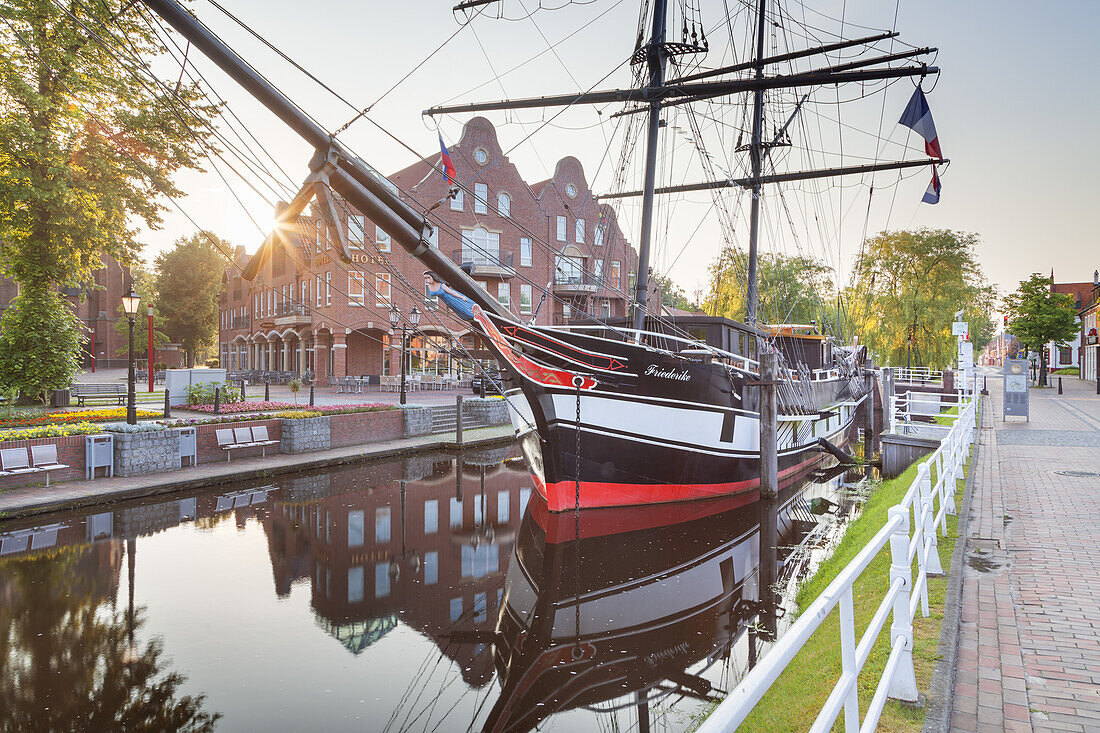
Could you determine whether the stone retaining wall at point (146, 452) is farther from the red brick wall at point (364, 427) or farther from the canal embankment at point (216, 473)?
the red brick wall at point (364, 427)

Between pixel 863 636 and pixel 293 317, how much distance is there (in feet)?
133

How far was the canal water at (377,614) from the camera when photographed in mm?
5230

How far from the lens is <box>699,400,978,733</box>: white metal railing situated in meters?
1.59

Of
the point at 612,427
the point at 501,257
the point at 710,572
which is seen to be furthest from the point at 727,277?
the point at 710,572

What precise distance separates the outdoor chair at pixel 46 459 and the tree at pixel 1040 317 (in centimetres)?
5611

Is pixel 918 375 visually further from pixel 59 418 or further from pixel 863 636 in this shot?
pixel 59 418

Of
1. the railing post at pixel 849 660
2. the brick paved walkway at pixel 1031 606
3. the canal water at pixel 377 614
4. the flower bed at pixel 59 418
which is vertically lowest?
the canal water at pixel 377 614

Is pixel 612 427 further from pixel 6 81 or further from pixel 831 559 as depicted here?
pixel 6 81

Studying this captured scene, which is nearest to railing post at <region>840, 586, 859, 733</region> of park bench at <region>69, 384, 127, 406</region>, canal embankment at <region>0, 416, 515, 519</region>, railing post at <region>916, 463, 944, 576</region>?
railing post at <region>916, 463, 944, 576</region>

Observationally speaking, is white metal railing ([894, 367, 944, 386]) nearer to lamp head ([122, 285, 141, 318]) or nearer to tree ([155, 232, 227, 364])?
lamp head ([122, 285, 141, 318])

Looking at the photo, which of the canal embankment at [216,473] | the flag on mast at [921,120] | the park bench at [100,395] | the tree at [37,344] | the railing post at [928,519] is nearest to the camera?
the railing post at [928,519]

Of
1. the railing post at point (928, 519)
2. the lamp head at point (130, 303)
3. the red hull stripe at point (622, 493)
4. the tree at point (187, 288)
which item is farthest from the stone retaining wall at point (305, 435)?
the tree at point (187, 288)

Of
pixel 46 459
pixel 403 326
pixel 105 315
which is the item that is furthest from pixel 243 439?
pixel 105 315

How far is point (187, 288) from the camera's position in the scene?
2323 inches
